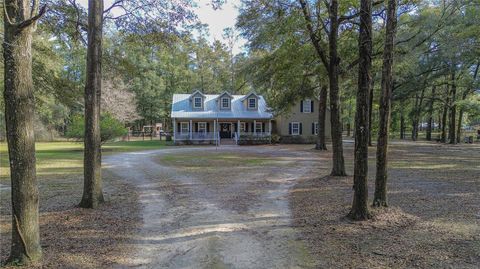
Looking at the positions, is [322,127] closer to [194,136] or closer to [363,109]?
[194,136]

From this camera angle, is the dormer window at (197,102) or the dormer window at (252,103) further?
the dormer window at (252,103)

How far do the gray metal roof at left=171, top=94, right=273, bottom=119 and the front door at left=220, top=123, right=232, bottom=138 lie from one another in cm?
177

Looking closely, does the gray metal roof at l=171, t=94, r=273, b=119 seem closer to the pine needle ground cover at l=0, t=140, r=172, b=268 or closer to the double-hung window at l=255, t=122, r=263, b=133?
the double-hung window at l=255, t=122, r=263, b=133

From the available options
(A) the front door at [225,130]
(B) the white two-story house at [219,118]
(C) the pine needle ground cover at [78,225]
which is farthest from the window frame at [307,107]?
(C) the pine needle ground cover at [78,225]

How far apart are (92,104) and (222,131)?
29.5 meters

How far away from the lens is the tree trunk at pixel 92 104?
26.5 ft

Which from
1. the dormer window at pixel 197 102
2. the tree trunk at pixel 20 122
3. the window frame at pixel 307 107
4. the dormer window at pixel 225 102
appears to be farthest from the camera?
the window frame at pixel 307 107

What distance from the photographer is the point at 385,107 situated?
7172 mm

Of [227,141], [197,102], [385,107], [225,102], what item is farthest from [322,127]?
[385,107]

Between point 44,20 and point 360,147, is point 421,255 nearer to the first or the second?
point 360,147

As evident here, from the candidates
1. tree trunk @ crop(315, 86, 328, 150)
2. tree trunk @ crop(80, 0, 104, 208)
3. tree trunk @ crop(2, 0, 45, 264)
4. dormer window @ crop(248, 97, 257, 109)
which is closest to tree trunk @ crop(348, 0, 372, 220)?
tree trunk @ crop(2, 0, 45, 264)

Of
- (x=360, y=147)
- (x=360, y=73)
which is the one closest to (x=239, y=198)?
(x=360, y=147)

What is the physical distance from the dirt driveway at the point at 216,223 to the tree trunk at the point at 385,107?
78.6 inches

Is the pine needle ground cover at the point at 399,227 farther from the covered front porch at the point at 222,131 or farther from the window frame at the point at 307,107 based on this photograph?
the window frame at the point at 307,107
